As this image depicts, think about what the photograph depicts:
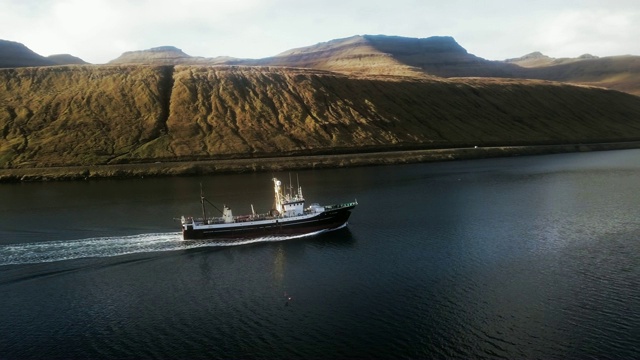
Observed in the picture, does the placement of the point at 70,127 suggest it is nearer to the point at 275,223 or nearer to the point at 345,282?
the point at 275,223

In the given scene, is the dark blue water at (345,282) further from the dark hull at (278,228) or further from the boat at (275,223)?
the boat at (275,223)

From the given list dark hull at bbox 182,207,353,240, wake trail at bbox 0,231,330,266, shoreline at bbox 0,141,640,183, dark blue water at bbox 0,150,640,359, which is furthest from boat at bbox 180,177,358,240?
shoreline at bbox 0,141,640,183

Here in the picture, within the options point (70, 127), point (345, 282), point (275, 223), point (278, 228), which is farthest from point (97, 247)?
point (70, 127)

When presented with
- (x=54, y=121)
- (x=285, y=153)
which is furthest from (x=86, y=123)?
(x=285, y=153)

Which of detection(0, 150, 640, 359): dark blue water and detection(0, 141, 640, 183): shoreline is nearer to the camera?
detection(0, 150, 640, 359): dark blue water

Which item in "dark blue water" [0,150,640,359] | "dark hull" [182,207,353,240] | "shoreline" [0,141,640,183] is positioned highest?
"shoreline" [0,141,640,183]

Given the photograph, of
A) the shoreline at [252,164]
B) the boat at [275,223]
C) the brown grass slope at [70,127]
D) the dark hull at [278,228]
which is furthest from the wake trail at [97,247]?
the brown grass slope at [70,127]

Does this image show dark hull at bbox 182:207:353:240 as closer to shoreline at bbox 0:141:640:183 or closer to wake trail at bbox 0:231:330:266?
wake trail at bbox 0:231:330:266
